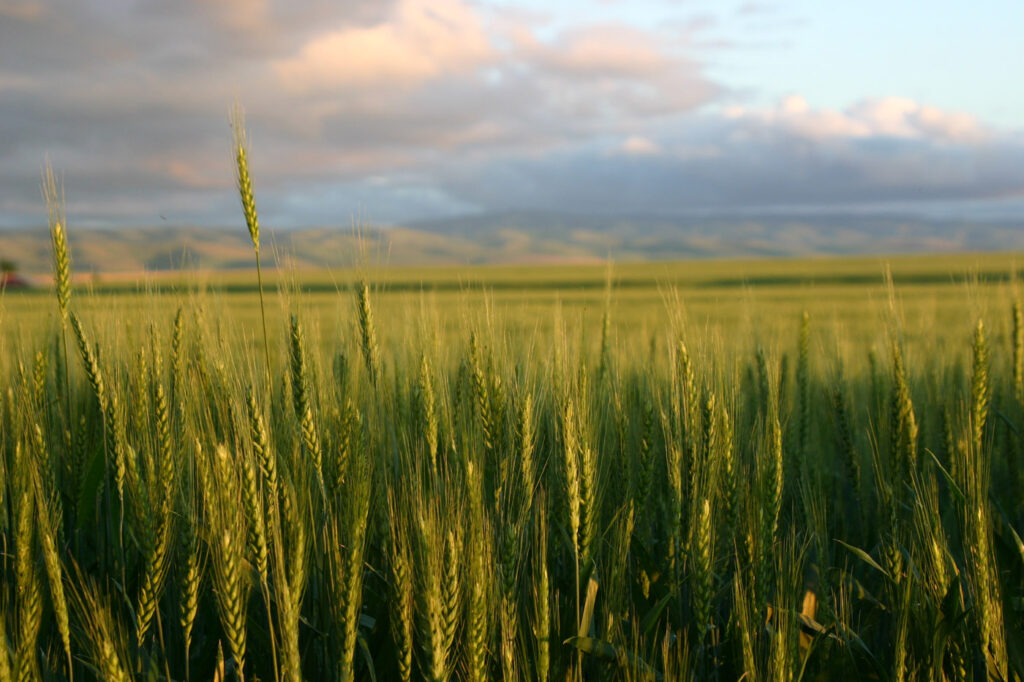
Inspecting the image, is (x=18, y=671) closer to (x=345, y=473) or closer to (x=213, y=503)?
(x=213, y=503)

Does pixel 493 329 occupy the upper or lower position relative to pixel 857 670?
upper

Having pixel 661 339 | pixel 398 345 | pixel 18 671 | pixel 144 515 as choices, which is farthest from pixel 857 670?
pixel 661 339

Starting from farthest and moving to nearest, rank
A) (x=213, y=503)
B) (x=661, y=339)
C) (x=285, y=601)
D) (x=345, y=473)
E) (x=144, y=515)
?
(x=661, y=339), (x=345, y=473), (x=144, y=515), (x=213, y=503), (x=285, y=601)

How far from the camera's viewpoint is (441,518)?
171 cm

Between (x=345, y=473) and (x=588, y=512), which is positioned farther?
(x=345, y=473)

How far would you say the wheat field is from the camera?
62.9 inches

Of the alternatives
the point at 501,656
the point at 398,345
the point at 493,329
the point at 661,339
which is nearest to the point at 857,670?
the point at 501,656

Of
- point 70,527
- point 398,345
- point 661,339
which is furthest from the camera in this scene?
point 661,339

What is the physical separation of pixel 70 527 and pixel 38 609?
724 millimetres

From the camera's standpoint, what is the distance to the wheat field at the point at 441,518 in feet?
5.24

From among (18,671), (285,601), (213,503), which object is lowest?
(18,671)

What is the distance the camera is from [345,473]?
1921 millimetres

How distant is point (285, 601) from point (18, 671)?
0.58 meters

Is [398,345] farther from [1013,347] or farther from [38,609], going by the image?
[1013,347]
